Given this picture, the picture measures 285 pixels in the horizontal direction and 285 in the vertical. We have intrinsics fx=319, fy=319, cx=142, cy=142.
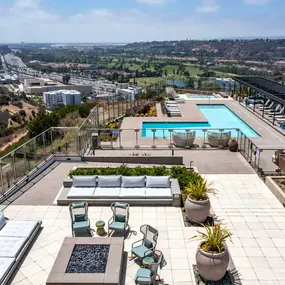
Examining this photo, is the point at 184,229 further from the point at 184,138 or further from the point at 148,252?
the point at 184,138

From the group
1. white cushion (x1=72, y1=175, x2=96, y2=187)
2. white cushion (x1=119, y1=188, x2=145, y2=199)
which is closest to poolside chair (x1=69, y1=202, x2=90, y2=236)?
white cushion (x1=119, y1=188, x2=145, y2=199)

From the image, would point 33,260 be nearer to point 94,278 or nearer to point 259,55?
point 94,278

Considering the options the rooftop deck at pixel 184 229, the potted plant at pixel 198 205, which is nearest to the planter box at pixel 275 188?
the rooftop deck at pixel 184 229

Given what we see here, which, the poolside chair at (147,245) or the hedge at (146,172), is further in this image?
the hedge at (146,172)

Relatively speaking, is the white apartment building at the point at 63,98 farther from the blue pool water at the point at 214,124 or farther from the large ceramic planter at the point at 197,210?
the large ceramic planter at the point at 197,210

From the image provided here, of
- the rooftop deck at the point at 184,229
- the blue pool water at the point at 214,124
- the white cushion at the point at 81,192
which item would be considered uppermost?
the white cushion at the point at 81,192

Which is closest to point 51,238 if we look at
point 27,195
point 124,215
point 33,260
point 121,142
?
point 33,260

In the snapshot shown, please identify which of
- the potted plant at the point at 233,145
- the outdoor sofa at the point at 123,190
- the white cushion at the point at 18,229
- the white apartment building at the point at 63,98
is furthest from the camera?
the white apartment building at the point at 63,98
